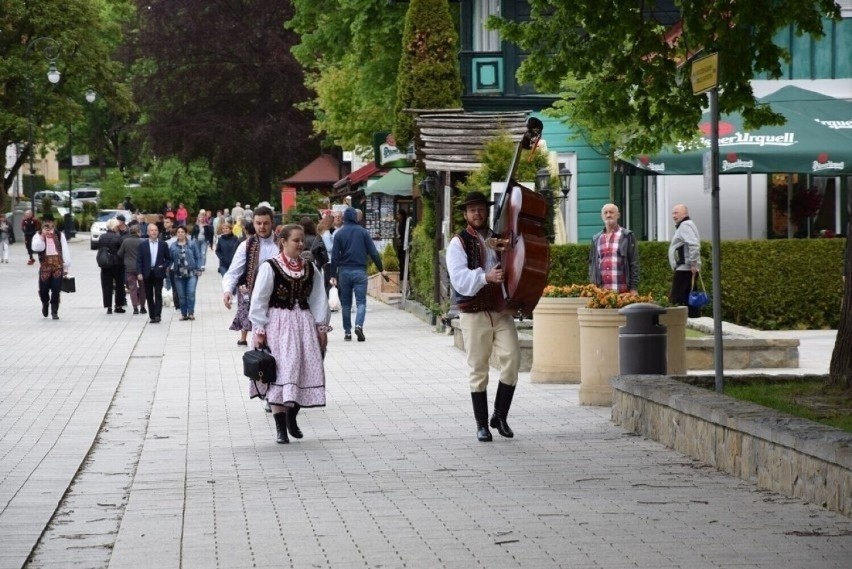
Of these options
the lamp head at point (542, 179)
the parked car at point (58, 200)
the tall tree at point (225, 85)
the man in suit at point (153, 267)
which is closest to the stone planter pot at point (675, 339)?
the lamp head at point (542, 179)

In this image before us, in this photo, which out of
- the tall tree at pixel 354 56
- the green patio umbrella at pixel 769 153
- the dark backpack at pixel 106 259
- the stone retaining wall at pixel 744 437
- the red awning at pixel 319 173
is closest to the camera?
the stone retaining wall at pixel 744 437

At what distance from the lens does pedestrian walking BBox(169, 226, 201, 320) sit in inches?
1097

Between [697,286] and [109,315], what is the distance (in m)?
11.7

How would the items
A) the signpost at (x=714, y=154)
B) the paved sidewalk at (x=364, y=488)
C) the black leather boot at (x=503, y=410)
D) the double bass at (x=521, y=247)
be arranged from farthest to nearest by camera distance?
the black leather boot at (x=503, y=410) < the double bass at (x=521, y=247) < the signpost at (x=714, y=154) < the paved sidewalk at (x=364, y=488)

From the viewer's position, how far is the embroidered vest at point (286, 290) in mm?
12367

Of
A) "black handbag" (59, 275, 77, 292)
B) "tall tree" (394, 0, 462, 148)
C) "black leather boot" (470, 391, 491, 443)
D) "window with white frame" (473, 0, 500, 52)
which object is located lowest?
"black leather boot" (470, 391, 491, 443)

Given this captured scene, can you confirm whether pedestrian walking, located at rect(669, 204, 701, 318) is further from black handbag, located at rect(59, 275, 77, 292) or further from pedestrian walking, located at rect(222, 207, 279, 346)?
black handbag, located at rect(59, 275, 77, 292)

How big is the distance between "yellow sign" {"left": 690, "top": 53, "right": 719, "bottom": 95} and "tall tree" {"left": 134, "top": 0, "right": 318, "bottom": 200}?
54.3 m

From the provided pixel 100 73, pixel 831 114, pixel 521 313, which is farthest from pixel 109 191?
pixel 521 313

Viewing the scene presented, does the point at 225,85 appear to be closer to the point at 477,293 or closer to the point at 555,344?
the point at 555,344

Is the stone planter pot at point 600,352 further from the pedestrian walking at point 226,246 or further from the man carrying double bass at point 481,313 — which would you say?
the pedestrian walking at point 226,246

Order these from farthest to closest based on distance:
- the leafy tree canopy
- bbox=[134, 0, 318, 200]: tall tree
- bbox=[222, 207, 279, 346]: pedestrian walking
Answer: bbox=[134, 0, 318, 200]: tall tree
bbox=[222, 207, 279, 346]: pedestrian walking
the leafy tree canopy

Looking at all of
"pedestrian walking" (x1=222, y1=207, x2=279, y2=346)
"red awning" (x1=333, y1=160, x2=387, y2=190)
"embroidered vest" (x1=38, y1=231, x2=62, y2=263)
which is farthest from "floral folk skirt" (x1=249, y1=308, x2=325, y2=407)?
"red awning" (x1=333, y1=160, x2=387, y2=190)

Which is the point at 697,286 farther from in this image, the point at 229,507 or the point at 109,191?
the point at 109,191
